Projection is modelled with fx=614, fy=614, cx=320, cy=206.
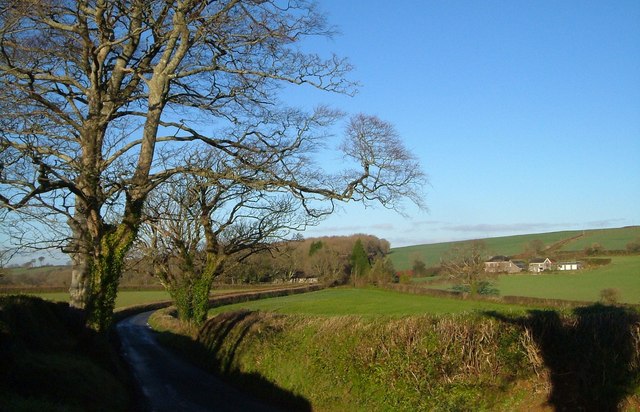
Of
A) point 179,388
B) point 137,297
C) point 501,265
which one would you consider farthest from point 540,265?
point 179,388

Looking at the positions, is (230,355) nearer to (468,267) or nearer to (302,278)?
(468,267)

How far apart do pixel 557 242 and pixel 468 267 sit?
2489cm

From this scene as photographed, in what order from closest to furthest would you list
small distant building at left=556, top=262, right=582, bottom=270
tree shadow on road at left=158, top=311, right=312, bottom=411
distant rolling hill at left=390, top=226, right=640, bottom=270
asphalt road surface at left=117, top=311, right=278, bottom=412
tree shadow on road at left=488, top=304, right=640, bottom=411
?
tree shadow on road at left=488, top=304, right=640, bottom=411, asphalt road surface at left=117, top=311, right=278, bottom=412, tree shadow on road at left=158, top=311, right=312, bottom=411, small distant building at left=556, top=262, right=582, bottom=270, distant rolling hill at left=390, top=226, right=640, bottom=270

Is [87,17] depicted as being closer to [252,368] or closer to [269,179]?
[269,179]

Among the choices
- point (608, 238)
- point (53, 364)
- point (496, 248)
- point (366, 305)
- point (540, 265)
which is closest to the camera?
point (53, 364)

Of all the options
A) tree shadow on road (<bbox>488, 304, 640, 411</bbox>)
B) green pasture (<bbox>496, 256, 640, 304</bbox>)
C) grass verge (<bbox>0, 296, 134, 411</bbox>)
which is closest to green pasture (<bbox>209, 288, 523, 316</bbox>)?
green pasture (<bbox>496, 256, 640, 304</bbox>)

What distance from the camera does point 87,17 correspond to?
12.1 m

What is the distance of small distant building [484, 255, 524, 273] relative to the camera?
62122mm

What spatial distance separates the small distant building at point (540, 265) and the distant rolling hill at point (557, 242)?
18.1ft

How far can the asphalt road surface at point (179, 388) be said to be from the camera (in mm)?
13969

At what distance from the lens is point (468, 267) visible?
59.2m

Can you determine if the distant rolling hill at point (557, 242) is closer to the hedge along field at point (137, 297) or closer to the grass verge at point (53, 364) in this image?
the hedge along field at point (137, 297)

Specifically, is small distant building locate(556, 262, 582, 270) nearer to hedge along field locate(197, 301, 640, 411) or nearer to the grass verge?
hedge along field locate(197, 301, 640, 411)

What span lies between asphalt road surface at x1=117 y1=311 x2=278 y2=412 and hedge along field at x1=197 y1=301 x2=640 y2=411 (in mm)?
1520
